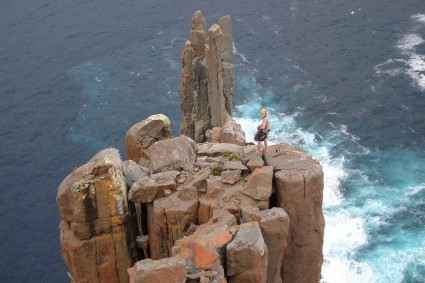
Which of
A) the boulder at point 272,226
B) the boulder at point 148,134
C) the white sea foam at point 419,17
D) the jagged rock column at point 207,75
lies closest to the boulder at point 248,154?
the boulder at point 272,226

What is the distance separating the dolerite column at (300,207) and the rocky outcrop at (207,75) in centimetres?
4244

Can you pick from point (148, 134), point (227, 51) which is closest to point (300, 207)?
point (148, 134)

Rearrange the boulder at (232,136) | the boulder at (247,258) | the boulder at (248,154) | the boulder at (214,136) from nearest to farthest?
the boulder at (247,258)
the boulder at (248,154)
the boulder at (232,136)
the boulder at (214,136)

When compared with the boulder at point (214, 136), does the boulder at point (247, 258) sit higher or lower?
higher

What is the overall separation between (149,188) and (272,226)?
33.3ft

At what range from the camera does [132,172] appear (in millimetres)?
43594

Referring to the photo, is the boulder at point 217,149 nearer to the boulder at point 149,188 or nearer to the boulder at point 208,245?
the boulder at point 149,188

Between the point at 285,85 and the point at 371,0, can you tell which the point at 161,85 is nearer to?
the point at 285,85

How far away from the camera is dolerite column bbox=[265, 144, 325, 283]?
38756mm

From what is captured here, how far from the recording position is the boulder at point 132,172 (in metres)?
42.9

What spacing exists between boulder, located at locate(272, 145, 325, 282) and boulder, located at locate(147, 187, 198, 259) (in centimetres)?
656

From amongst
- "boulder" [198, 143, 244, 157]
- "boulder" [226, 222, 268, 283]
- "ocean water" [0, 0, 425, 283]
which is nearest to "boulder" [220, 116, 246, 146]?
"boulder" [198, 143, 244, 157]

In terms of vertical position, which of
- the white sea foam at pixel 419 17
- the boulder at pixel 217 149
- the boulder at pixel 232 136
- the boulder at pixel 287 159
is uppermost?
the boulder at pixel 287 159

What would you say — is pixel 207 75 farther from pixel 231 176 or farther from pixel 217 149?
pixel 231 176
